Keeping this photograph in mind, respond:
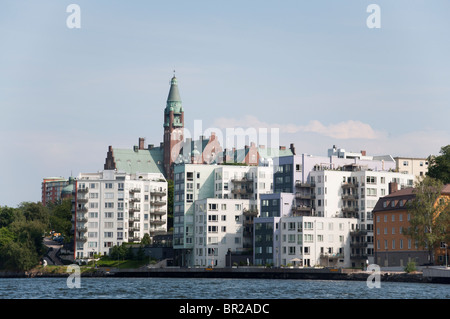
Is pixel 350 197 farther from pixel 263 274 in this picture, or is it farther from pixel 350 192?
pixel 263 274

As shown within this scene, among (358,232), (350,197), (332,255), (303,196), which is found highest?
(303,196)

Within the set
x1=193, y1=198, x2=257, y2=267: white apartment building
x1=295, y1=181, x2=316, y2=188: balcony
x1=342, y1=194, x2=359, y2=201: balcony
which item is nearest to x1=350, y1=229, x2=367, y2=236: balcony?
x1=342, y1=194, x2=359, y2=201: balcony

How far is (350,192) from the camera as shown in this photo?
189m

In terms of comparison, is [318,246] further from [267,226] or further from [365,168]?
[365,168]

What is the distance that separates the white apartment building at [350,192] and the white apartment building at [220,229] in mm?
15128

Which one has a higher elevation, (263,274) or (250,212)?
(250,212)

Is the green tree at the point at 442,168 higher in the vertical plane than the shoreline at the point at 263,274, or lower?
higher

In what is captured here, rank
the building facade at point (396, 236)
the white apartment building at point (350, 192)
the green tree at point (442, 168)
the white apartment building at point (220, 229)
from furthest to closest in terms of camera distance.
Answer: the white apartment building at point (220, 229)
the white apartment building at point (350, 192)
the green tree at point (442, 168)
the building facade at point (396, 236)

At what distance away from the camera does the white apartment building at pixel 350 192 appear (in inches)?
7318

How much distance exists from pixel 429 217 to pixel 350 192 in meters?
42.0

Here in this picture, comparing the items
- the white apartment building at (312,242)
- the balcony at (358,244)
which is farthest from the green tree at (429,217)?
the balcony at (358,244)

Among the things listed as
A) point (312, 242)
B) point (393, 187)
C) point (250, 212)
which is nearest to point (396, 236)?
point (312, 242)

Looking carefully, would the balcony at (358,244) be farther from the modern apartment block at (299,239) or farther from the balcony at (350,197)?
the balcony at (350,197)

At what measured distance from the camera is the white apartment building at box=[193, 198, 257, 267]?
190m
